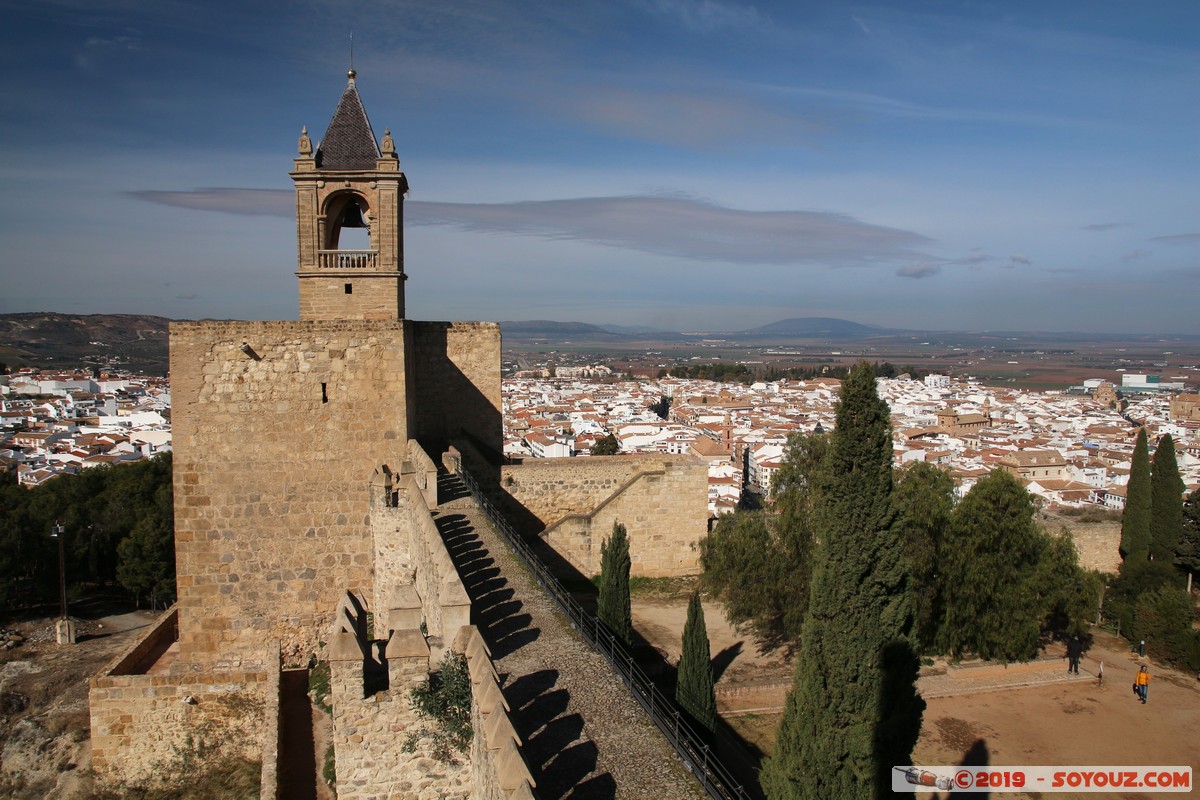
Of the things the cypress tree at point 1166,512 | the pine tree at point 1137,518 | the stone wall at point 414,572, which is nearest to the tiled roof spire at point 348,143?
the stone wall at point 414,572

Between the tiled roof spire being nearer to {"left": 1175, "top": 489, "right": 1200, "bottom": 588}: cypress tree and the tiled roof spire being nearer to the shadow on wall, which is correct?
the shadow on wall

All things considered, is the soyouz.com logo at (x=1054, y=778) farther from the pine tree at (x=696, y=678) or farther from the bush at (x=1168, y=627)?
the bush at (x=1168, y=627)

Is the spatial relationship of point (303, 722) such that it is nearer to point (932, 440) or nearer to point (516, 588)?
point (516, 588)

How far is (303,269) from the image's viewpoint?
12.5 meters

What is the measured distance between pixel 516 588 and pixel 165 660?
6706mm

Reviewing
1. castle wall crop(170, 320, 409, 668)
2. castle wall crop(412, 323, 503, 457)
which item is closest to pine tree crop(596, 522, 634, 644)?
castle wall crop(170, 320, 409, 668)

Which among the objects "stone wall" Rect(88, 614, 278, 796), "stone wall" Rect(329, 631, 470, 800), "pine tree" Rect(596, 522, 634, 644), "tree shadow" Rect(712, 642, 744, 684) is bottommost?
"tree shadow" Rect(712, 642, 744, 684)

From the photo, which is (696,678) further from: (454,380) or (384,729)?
(454,380)

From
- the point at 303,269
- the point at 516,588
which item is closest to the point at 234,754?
the point at 516,588

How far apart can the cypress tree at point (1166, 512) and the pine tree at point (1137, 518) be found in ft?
0.53

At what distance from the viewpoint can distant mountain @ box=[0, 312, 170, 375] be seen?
354 ft

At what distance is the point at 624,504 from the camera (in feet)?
52.4

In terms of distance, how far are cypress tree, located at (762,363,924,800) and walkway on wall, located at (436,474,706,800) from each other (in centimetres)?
232

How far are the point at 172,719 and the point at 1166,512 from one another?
2358 cm
